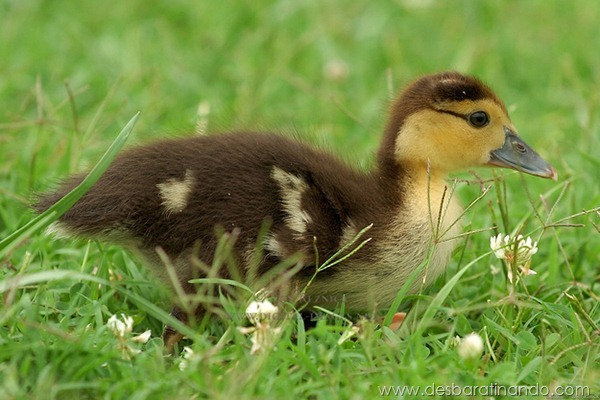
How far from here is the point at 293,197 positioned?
2.68 m

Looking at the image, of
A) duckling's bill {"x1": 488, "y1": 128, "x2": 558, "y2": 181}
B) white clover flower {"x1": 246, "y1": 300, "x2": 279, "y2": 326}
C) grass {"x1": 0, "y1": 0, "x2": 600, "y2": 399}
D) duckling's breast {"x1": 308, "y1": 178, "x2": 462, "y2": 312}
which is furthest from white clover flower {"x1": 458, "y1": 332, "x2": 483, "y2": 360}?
duckling's bill {"x1": 488, "y1": 128, "x2": 558, "y2": 181}

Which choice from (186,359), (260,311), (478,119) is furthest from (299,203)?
(478,119)

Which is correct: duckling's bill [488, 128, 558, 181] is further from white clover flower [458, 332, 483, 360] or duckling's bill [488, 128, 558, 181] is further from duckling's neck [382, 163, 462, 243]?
white clover flower [458, 332, 483, 360]

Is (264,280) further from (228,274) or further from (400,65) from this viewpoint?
(400,65)

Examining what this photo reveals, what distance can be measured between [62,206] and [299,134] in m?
0.80

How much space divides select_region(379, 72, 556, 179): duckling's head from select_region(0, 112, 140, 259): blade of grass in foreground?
2.67 feet

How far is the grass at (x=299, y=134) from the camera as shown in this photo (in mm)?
2338

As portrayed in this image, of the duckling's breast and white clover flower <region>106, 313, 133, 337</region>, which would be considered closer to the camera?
white clover flower <region>106, 313, 133, 337</region>

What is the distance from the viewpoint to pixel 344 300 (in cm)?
280

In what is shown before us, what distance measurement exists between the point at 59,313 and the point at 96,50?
8.29 feet

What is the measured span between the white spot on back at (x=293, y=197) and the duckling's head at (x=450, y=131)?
→ 1.10 ft

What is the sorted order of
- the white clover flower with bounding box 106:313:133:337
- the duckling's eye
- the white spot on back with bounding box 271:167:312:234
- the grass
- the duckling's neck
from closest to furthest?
the grass < the white clover flower with bounding box 106:313:133:337 < the white spot on back with bounding box 271:167:312:234 < the duckling's neck < the duckling's eye

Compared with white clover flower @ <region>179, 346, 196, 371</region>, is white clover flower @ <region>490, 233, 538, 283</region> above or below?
above

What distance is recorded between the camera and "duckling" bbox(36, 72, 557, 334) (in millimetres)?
2660
